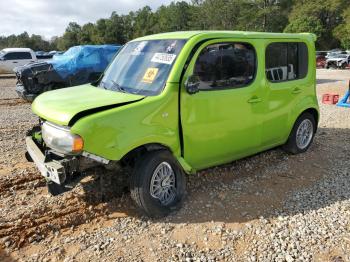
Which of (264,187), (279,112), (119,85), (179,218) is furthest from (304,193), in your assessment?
(119,85)

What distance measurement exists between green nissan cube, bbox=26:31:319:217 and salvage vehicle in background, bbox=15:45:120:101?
23.9 ft

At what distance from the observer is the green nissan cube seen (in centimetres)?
360

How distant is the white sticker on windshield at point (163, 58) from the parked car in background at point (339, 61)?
2856 cm

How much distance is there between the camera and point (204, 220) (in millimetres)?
4023

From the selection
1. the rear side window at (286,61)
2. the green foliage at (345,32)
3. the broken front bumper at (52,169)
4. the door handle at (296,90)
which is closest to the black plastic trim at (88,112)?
the broken front bumper at (52,169)

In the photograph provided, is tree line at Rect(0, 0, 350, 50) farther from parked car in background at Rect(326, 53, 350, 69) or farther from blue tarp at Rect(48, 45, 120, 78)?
blue tarp at Rect(48, 45, 120, 78)

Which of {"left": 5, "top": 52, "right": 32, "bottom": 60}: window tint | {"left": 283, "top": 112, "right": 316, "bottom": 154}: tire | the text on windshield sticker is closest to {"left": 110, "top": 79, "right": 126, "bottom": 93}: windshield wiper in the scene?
the text on windshield sticker

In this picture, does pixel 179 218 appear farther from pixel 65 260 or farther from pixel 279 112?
pixel 279 112

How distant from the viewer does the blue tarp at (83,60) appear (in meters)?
12.4

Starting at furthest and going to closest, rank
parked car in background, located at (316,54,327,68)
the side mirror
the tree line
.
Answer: the tree line → parked car in background, located at (316,54,327,68) → the side mirror

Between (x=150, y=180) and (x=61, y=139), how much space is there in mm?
1020

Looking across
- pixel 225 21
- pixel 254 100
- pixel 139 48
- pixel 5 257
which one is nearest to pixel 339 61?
pixel 254 100

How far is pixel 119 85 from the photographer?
4.43 m

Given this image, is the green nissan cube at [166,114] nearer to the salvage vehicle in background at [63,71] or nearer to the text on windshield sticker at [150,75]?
the text on windshield sticker at [150,75]
